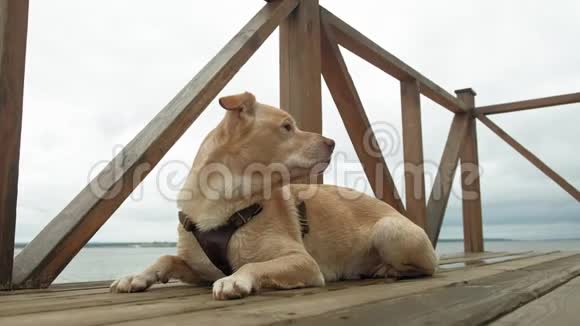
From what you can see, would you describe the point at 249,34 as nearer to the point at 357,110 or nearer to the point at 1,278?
the point at 357,110

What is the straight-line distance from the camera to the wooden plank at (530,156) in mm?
5320

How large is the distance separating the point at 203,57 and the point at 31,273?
1573 millimetres

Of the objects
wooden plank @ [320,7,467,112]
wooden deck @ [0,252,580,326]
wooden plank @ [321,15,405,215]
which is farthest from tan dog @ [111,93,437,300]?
wooden plank @ [320,7,467,112]

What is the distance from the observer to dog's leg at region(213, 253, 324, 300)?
1493 mm

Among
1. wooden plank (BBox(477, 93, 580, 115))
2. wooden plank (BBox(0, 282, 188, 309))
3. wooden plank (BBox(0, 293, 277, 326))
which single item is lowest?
wooden plank (BBox(0, 293, 277, 326))

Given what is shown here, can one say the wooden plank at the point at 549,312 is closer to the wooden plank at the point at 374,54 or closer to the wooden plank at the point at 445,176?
the wooden plank at the point at 374,54

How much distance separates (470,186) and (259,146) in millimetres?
3921

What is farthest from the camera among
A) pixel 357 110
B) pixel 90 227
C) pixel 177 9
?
pixel 357 110

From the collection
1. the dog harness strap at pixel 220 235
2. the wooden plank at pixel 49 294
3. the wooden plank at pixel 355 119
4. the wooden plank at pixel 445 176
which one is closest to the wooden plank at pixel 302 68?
the wooden plank at pixel 355 119

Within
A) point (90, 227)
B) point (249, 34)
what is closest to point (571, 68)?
point (249, 34)

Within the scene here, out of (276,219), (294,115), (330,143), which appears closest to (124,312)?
(276,219)

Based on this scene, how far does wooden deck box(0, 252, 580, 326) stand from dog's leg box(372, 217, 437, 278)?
51 centimetres

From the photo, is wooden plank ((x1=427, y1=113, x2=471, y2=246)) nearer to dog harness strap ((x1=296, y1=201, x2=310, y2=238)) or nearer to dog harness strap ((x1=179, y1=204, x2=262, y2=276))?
dog harness strap ((x1=296, y1=201, x2=310, y2=238))

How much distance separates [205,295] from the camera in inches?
63.9
